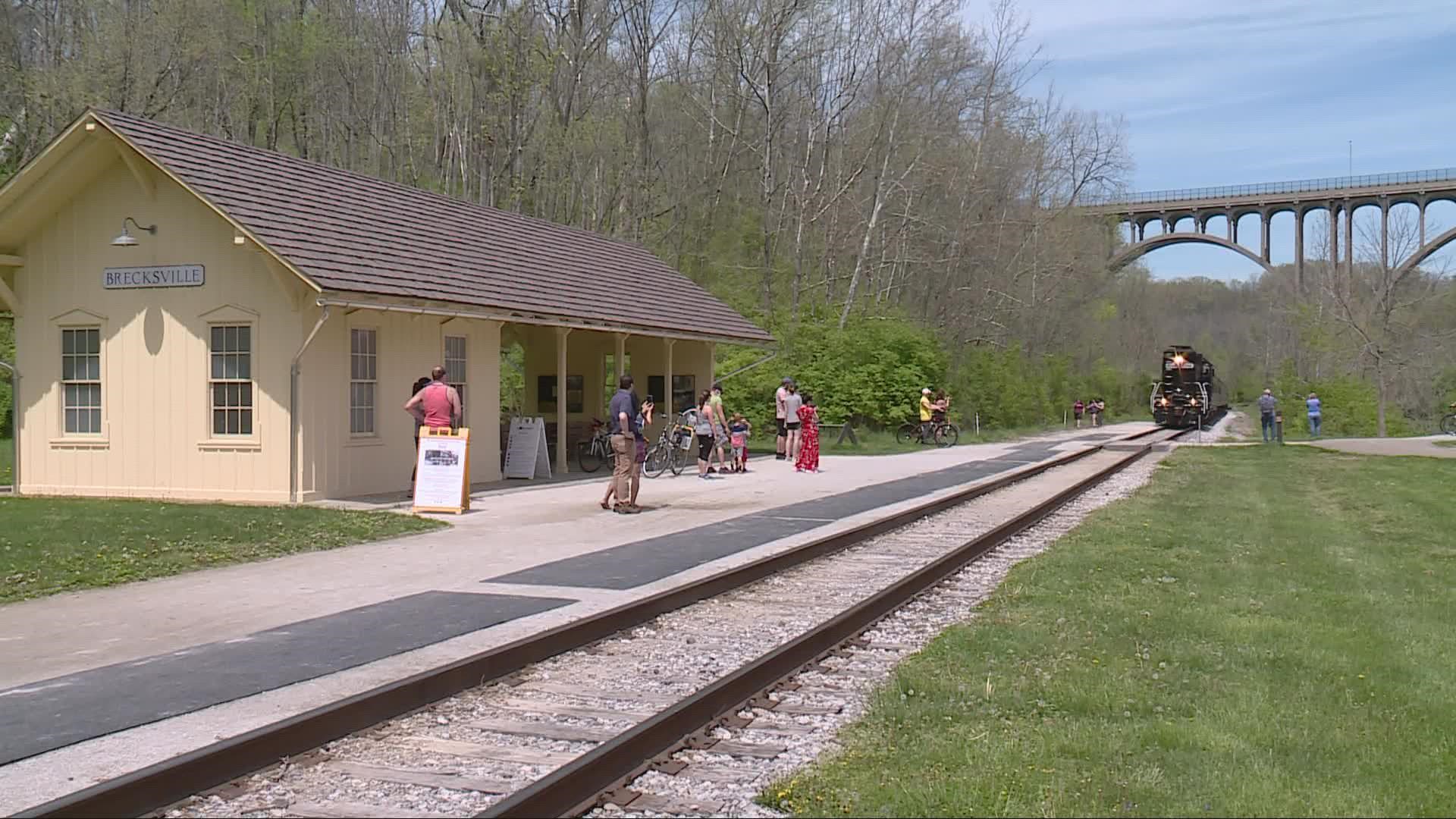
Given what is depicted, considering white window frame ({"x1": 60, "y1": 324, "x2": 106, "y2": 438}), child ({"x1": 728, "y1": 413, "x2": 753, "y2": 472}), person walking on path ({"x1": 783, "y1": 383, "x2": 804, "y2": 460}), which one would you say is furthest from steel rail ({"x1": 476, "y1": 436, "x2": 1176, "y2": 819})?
person walking on path ({"x1": 783, "y1": 383, "x2": 804, "y2": 460})

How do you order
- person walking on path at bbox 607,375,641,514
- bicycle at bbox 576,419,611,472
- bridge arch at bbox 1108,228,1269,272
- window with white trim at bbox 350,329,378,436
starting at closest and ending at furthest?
1. person walking on path at bbox 607,375,641,514
2. window with white trim at bbox 350,329,378,436
3. bicycle at bbox 576,419,611,472
4. bridge arch at bbox 1108,228,1269,272

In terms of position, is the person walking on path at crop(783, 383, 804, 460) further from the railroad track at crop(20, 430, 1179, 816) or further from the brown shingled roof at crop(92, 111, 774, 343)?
the railroad track at crop(20, 430, 1179, 816)

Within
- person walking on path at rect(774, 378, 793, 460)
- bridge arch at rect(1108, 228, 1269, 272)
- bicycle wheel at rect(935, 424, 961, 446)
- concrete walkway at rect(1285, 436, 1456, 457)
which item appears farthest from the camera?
bridge arch at rect(1108, 228, 1269, 272)

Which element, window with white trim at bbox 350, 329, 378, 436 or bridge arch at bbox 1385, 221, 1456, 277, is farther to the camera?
bridge arch at bbox 1385, 221, 1456, 277

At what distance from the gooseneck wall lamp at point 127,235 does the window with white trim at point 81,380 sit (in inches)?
54.7

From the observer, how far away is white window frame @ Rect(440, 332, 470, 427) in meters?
20.9

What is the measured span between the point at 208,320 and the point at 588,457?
9516 millimetres

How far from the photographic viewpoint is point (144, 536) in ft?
45.1

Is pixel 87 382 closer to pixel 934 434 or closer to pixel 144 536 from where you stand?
pixel 144 536

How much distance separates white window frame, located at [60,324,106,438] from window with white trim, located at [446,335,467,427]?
501 cm

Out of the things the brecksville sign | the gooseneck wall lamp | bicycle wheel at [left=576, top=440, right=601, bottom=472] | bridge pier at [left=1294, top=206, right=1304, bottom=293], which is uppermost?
bridge pier at [left=1294, top=206, right=1304, bottom=293]

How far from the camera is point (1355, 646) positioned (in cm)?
825

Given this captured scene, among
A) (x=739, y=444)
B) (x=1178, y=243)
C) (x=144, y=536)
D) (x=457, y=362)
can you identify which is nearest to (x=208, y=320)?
(x=457, y=362)

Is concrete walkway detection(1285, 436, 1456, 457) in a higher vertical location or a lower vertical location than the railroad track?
higher
